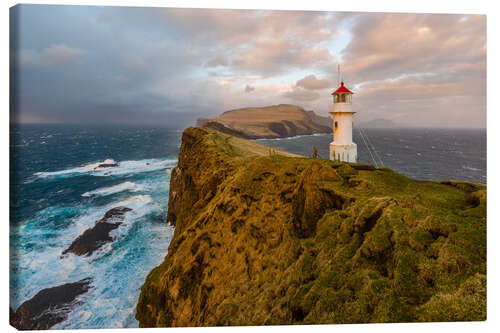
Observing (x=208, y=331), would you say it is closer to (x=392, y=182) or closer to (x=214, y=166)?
(x=392, y=182)

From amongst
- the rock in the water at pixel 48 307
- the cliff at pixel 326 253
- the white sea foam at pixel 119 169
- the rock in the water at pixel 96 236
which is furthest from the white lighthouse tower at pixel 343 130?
the rock in the water at pixel 96 236

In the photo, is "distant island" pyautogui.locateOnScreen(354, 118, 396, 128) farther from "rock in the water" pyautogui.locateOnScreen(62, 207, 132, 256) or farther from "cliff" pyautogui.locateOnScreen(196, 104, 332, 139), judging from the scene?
"rock in the water" pyautogui.locateOnScreen(62, 207, 132, 256)

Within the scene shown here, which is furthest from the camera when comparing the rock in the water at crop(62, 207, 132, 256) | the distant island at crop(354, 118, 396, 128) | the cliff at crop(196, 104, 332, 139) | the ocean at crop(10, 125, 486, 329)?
the cliff at crop(196, 104, 332, 139)

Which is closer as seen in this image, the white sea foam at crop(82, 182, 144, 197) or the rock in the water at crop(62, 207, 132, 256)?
the rock in the water at crop(62, 207, 132, 256)

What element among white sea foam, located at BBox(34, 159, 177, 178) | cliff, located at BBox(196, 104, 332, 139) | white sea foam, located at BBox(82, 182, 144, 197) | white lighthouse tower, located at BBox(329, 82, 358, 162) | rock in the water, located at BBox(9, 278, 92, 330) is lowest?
rock in the water, located at BBox(9, 278, 92, 330)

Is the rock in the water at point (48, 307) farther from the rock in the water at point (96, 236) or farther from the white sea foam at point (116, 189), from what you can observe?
the white sea foam at point (116, 189)

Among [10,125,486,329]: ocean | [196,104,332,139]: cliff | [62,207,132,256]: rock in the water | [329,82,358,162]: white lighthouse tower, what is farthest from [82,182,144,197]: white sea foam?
[329,82,358,162]: white lighthouse tower
